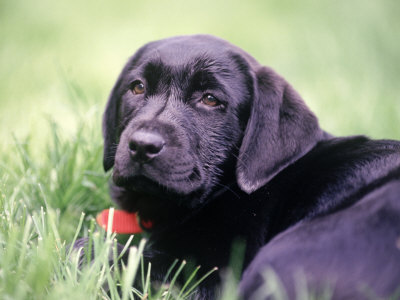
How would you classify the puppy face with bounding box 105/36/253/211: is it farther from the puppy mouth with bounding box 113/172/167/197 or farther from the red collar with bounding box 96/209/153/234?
the red collar with bounding box 96/209/153/234

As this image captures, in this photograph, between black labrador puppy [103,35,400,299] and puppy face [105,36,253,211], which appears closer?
black labrador puppy [103,35,400,299]

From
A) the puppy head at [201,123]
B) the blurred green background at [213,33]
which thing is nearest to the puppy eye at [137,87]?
the puppy head at [201,123]

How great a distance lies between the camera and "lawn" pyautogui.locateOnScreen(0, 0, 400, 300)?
2006mm

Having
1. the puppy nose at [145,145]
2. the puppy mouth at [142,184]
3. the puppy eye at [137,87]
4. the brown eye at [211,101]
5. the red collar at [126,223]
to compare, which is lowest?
the red collar at [126,223]

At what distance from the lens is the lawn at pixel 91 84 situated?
201 centimetres

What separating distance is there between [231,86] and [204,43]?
30cm

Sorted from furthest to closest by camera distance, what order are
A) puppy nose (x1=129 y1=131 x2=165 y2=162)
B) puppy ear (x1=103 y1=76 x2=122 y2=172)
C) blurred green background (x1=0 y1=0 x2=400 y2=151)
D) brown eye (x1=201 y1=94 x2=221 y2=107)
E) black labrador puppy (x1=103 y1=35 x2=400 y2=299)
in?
blurred green background (x1=0 y1=0 x2=400 y2=151) → puppy ear (x1=103 y1=76 x2=122 y2=172) → brown eye (x1=201 y1=94 x2=221 y2=107) → puppy nose (x1=129 y1=131 x2=165 y2=162) → black labrador puppy (x1=103 y1=35 x2=400 y2=299)

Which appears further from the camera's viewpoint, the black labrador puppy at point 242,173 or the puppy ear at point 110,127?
the puppy ear at point 110,127

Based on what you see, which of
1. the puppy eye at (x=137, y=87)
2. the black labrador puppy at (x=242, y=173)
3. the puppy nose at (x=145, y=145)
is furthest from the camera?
the puppy eye at (x=137, y=87)

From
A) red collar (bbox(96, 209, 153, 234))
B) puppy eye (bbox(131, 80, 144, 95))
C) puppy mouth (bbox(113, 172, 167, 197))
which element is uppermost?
puppy eye (bbox(131, 80, 144, 95))

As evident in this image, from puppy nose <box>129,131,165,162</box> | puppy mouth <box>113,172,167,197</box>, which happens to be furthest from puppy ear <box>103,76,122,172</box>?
puppy nose <box>129,131,165,162</box>

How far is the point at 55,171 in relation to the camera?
3.09 m

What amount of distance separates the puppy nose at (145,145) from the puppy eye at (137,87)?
53cm

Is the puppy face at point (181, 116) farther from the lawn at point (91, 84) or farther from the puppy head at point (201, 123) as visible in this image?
the lawn at point (91, 84)
